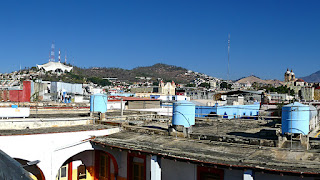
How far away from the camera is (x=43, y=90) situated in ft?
138

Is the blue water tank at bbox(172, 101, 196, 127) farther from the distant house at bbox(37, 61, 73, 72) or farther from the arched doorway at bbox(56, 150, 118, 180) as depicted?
the distant house at bbox(37, 61, 73, 72)

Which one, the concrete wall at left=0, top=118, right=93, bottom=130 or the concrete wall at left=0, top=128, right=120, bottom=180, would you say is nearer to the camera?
the concrete wall at left=0, top=128, right=120, bottom=180

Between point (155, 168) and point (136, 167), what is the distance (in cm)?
215

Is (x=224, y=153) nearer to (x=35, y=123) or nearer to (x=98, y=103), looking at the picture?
(x=98, y=103)

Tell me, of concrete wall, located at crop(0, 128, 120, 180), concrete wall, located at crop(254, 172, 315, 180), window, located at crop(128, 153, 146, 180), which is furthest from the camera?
window, located at crop(128, 153, 146, 180)

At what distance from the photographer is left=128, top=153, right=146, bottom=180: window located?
11266 millimetres

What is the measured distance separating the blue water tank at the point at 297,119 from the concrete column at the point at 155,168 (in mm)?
4348

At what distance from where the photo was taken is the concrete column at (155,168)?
31.8 ft

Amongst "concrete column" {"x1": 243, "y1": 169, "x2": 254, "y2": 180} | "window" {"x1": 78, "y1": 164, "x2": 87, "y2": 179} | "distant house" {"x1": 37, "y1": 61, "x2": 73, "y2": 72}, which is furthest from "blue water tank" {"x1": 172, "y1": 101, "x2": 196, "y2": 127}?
"distant house" {"x1": 37, "y1": 61, "x2": 73, "y2": 72}

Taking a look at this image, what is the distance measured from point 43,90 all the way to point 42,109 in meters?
22.1

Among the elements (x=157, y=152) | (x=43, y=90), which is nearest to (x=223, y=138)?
(x=157, y=152)

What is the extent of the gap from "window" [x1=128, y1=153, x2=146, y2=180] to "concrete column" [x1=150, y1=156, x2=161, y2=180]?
1.36 m

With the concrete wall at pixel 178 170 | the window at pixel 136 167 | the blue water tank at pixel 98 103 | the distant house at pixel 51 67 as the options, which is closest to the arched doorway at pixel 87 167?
the window at pixel 136 167

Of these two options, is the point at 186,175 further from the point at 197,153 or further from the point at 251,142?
the point at 251,142
